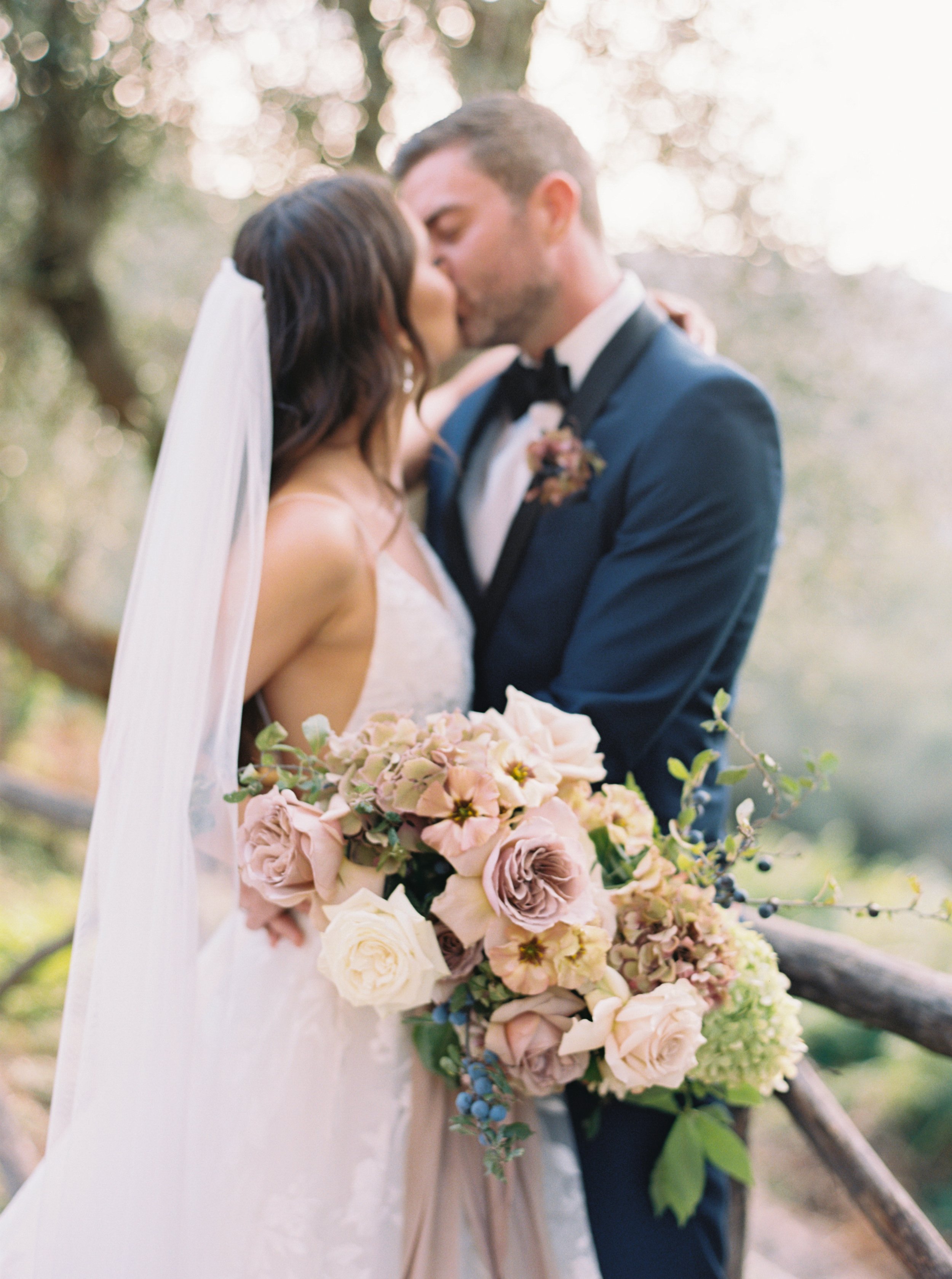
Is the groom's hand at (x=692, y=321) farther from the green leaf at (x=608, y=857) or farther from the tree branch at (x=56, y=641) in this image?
the tree branch at (x=56, y=641)

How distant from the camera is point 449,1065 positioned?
1264 millimetres

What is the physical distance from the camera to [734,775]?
4.23ft

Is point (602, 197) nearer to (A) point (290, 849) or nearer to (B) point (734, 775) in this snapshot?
(B) point (734, 775)

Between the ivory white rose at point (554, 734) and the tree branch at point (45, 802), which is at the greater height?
the ivory white rose at point (554, 734)

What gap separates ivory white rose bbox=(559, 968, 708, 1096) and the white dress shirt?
3.62 feet

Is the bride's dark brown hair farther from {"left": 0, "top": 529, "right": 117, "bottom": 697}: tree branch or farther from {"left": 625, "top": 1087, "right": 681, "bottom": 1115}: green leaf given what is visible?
{"left": 0, "top": 529, "right": 117, "bottom": 697}: tree branch

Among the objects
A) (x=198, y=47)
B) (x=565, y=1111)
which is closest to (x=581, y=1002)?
(x=565, y=1111)

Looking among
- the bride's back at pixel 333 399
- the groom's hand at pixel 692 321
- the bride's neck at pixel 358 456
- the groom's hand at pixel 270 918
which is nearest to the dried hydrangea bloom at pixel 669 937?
the groom's hand at pixel 270 918

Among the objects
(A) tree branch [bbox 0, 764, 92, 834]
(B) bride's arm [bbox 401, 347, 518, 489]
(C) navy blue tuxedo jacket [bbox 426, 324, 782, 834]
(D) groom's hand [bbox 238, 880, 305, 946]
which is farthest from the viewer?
(A) tree branch [bbox 0, 764, 92, 834]

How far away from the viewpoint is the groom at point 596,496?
166 cm

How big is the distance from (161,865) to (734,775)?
0.84 m

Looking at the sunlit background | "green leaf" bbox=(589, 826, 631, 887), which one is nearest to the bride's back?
"green leaf" bbox=(589, 826, 631, 887)

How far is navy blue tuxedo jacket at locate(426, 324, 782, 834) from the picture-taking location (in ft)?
5.66

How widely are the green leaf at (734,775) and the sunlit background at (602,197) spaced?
2254mm
